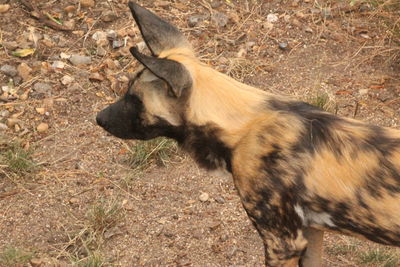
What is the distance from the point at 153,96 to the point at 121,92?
76.0 inches

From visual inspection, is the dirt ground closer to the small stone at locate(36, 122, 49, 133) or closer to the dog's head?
the small stone at locate(36, 122, 49, 133)

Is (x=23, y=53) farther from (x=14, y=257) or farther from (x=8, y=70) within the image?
(x=14, y=257)

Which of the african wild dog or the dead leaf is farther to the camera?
the dead leaf

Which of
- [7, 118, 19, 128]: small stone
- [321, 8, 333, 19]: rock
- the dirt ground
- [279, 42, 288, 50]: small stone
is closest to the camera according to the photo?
the dirt ground

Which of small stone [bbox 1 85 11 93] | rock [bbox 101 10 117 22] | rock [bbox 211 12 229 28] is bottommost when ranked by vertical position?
small stone [bbox 1 85 11 93]

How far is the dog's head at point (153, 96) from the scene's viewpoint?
4.04m

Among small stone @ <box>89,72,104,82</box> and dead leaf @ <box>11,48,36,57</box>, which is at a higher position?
small stone @ <box>89,72,104,82</box>

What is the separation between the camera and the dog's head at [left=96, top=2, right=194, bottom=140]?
404cm

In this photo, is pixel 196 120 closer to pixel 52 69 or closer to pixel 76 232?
pixel 76 232

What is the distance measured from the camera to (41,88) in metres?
5.96

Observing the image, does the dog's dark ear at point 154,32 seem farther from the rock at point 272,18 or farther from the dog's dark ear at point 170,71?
the rock at point 272,18

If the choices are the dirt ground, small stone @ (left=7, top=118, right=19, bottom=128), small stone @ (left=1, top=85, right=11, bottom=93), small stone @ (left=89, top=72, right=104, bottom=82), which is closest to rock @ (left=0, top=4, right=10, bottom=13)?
the dirt ground

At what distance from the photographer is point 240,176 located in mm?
3955

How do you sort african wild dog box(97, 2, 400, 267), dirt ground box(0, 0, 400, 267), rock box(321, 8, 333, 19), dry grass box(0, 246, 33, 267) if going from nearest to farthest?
african wild dog box(97, 2, 400, 267)
dry grass box(0, 246, 33, 267)
dirt ground box(0, 0, 400, 267)
rock box(321, 8, 333, 19)
